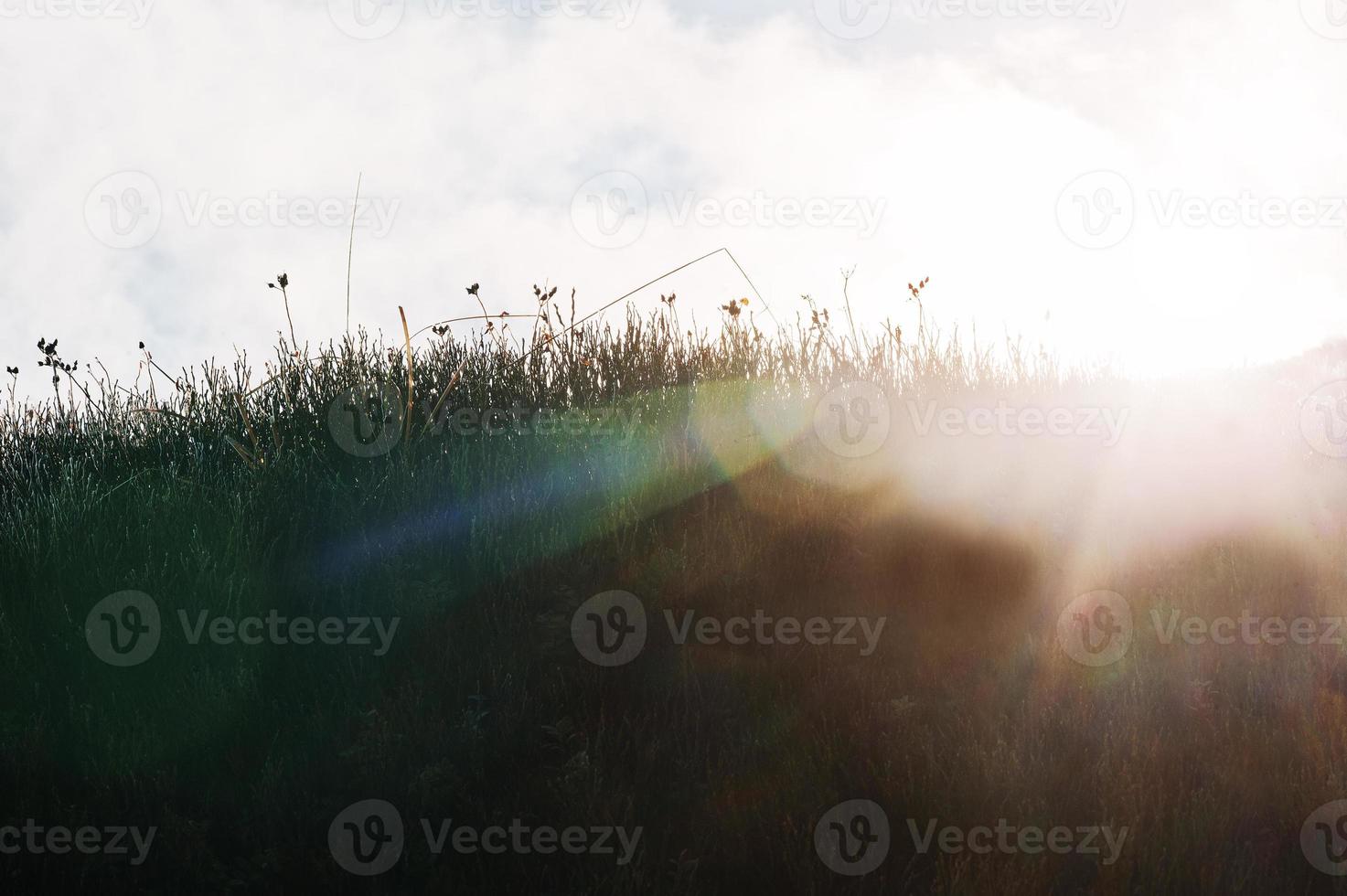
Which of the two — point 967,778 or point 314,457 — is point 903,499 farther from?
point 314,457

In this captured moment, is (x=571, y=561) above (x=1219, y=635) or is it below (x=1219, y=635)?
above

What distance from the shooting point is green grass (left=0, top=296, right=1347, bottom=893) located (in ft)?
13.2

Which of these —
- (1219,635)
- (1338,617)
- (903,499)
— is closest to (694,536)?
(903,499)

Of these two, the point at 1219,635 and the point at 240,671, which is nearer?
the point at 240,671

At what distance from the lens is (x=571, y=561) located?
19.6ft

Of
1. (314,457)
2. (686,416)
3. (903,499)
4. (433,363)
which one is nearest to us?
(903,499)

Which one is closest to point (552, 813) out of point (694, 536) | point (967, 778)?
point (967, 778)

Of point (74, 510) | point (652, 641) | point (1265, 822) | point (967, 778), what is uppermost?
point (74, 510)

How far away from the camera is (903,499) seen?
6.59 metres

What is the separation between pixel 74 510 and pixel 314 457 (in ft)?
5.24

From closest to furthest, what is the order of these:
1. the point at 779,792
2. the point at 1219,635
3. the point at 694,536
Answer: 1. the point at 779,792
2. the point at 1219,635
3. the point at 694,536

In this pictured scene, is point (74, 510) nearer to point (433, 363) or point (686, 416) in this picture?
point (433, 363)

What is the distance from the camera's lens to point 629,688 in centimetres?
490

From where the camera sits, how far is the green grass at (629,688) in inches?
158
